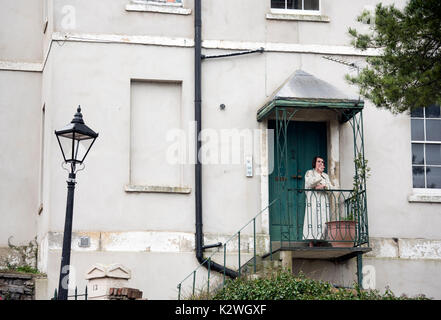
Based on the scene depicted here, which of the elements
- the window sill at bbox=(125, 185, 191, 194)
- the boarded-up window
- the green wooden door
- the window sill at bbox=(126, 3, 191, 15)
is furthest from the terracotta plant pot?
the window sill at bbox=(126, 3, 191, 15)

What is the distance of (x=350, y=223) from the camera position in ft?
56.8

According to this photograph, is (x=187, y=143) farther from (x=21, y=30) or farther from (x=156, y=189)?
(x=21, y=30)

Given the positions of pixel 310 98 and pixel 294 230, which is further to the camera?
pixel 294 230

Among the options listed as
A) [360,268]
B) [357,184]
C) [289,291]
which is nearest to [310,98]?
[357,184]

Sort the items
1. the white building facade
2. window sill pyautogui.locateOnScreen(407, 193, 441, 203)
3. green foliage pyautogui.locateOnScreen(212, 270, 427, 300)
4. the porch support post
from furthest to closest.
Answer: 1. window sill pyautogui.locateOnScreen(407, 193, 441, 203)
2. the porch support post
3. the white building facade
4. green foliage pyautogui.locateOnScreen(212, 270, 427, 300)

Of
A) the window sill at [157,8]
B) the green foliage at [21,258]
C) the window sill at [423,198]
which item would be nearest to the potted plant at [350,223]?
the window sill at [423,198]

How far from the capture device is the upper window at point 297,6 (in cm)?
1911

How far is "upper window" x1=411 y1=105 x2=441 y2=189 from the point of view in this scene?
1891cm

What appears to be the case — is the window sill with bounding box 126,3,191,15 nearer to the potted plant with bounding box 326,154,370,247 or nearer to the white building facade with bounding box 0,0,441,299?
the white building facade with bounding box 0,0,441,299

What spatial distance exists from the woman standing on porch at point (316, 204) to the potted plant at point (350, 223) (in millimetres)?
266

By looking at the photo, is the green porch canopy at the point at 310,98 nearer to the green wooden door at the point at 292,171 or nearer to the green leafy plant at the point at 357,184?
the green wooden door at the point at 292,171

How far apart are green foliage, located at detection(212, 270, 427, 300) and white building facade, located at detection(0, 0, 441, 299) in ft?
6.36

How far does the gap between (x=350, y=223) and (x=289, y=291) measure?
8.06 ft
